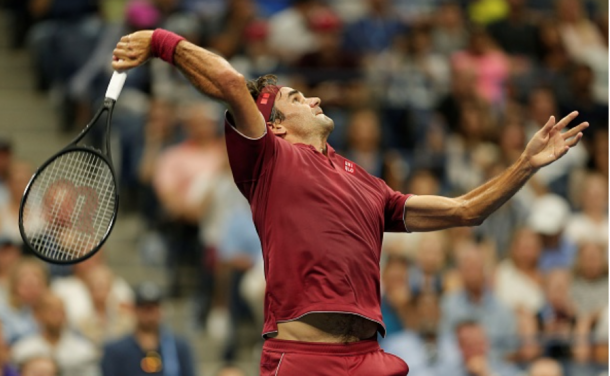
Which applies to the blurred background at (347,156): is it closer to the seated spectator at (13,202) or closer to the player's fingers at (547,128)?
the seated spectator at (13,202)

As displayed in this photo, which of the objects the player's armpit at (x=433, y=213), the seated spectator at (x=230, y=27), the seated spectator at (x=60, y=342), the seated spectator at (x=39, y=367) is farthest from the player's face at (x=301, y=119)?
the seated spectator at (x=230, y=27)

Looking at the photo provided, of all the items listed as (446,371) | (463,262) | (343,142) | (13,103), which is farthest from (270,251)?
(13,103)

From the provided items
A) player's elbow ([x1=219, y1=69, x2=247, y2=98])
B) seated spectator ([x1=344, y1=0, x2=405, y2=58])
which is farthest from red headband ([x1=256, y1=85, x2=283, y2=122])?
seated spectator ([x1=344, y1=0, x2=405, y2=58])

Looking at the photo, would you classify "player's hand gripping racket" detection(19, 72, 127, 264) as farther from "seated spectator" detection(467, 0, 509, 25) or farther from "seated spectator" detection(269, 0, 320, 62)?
"seated spectator" detection(467, 0, 509, 25)

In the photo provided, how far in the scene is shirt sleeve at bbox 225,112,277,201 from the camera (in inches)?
242

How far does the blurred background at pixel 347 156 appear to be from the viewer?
10.6m

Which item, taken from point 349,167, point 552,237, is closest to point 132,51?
point 349,167

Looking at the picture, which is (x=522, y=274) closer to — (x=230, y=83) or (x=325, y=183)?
(x=325, y=183)

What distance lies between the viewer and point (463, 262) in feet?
36.8

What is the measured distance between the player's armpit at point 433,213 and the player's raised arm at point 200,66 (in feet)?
3.77

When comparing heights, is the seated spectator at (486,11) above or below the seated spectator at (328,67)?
above

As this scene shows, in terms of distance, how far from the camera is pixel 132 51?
6.17 meters

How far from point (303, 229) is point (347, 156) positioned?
21.5 ft

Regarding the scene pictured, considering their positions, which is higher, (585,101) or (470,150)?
(585,101)
